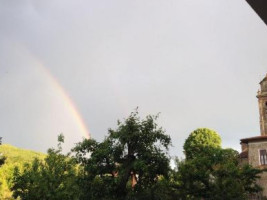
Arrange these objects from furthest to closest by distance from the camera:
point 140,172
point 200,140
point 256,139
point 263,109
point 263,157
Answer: point 200,140
point 263,109
point 256,139
point 263,157
point 140,172

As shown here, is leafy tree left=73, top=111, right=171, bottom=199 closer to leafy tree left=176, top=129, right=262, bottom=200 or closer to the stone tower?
leafy tree left=176, top=129, right=262, bottom=200

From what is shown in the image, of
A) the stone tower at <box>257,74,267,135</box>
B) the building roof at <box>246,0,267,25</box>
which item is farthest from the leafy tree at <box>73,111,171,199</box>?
the stone tower at <box>257,74,267,135</box>

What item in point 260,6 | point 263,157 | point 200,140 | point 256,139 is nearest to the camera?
point 260,6

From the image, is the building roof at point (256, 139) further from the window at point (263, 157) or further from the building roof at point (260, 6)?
the building roof at point (260, 6)

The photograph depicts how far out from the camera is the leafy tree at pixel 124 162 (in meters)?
28.8

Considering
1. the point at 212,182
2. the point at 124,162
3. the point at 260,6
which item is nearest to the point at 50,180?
the point at 124,162

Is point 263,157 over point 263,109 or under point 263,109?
under

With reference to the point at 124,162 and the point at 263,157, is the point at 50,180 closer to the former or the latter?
the point at 124,162

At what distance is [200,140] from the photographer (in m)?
74.4

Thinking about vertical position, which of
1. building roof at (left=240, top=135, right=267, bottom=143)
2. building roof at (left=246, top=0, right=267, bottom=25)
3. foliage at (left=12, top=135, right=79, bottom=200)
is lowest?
building roof at (left=246, top=0, right=267, bottom=25)

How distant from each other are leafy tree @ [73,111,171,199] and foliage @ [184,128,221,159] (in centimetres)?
4351

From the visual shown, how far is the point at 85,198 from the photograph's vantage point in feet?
93.8

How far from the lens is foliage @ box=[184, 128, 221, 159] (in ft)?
242

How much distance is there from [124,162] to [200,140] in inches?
1874
